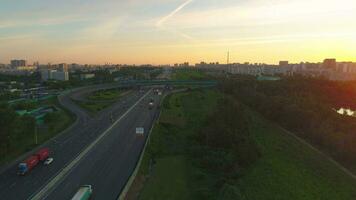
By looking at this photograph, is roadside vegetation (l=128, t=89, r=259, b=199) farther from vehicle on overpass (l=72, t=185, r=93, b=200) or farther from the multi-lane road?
vehicle on overpass (l=72, t=185, r=93, b=200)

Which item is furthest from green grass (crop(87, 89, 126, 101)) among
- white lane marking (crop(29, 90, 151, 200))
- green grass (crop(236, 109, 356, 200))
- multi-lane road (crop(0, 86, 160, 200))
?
green grass (crop(236, 109, 356, 200))

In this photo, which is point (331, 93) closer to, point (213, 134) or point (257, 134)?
point (257, 134)

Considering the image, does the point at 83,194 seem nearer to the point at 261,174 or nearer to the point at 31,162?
the point at 31,162

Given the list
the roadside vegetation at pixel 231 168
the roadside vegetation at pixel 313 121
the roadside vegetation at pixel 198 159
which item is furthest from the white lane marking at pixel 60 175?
the roadside vegetation at pixel 313 121

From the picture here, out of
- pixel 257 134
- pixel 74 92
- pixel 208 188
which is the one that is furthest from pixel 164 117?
pixel 74 92

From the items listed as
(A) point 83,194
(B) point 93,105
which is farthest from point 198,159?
(B) point 93,105

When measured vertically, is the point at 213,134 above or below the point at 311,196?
above

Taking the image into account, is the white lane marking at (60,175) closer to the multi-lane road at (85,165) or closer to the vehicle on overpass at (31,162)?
the multi-lane road at (85,165)
